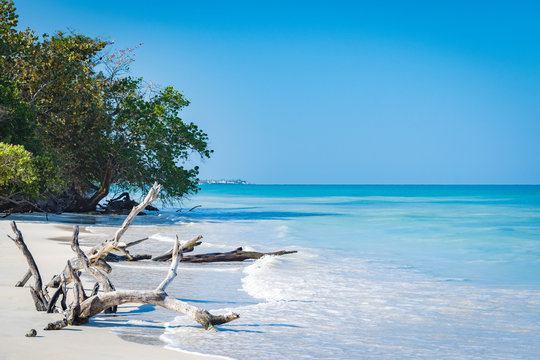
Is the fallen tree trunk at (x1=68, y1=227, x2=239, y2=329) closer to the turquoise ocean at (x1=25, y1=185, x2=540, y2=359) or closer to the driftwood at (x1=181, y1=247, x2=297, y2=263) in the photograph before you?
the turquoise ocean at (x1=25, y1=185, x2=540, y2=359)

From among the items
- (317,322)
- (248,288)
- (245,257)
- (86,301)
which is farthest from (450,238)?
(86,301)

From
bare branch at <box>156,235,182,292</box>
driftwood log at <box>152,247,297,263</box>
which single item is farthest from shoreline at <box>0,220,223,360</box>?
driftwood log at <box>152,247,297,263</box>

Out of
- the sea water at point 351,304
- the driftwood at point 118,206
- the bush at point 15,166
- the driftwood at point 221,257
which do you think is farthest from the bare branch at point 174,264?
the driftwood at point 118,206

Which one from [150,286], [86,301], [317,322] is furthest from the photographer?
[150,286]

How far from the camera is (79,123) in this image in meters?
25.1

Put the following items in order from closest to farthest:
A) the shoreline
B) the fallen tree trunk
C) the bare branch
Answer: the shoreline
the fallen tree trunk
the bare branch

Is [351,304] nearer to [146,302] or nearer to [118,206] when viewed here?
[146,302]

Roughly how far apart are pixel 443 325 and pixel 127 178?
24.1m

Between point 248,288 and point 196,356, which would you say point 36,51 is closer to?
point 248,288

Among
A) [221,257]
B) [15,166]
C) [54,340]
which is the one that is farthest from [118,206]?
[54,340]

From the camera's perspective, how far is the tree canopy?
2019 centimetres

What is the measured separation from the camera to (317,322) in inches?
267

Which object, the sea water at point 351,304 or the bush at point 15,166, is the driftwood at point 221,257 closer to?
the sea water at point 351,304

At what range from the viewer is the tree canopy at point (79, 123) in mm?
20188
